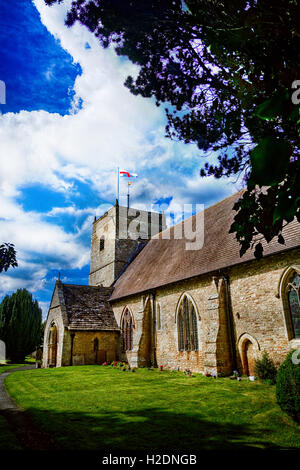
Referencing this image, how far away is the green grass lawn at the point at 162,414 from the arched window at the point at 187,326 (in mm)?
2637

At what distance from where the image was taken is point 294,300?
11477 mm

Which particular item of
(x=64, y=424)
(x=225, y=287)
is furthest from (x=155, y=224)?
(x=64, y=424)

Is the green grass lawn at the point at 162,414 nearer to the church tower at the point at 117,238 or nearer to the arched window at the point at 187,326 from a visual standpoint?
the arched window at the point at 187,326

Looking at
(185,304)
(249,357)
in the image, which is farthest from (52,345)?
(249,357)

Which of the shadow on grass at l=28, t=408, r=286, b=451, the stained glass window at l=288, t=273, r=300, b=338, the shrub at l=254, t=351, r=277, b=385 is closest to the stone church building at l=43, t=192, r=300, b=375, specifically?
the stained glass window at l=288, t=273, r=300, b=338

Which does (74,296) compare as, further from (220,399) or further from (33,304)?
(220,399)

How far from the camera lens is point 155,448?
560cm

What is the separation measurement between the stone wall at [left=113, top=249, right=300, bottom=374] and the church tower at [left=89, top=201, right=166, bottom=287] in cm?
1321

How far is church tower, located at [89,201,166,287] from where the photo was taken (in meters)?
29.7

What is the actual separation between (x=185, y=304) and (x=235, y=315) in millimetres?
3634

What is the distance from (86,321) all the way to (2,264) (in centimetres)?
994

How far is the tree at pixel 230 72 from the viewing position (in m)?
1.30

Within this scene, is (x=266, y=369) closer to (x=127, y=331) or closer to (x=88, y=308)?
(x=127, y=331)

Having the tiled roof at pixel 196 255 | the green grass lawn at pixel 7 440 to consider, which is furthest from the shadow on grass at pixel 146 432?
the tiled roof at pixel 196 255
